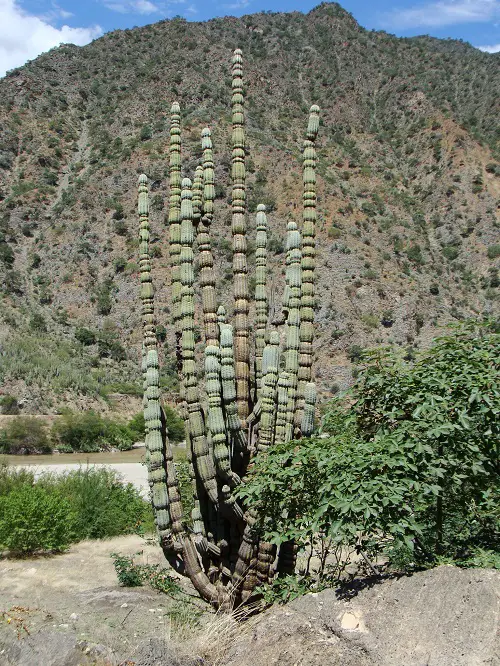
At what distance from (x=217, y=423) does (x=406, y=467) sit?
1949mm

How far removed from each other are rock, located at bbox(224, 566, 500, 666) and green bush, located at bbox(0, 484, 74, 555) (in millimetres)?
7171

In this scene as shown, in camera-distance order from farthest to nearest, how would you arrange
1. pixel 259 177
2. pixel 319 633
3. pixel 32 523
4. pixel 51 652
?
pixel 259 177
pixel 32 523
pixel 51 652
pixel 319 633

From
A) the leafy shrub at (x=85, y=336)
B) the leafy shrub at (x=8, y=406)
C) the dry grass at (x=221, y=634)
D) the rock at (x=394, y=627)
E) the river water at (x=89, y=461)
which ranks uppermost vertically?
the rock at (x=394, y=627)

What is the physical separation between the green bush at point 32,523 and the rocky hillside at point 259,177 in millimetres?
22054

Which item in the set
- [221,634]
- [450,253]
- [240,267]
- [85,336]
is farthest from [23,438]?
[450,253]

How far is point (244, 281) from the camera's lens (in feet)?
22.9

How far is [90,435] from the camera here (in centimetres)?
3058

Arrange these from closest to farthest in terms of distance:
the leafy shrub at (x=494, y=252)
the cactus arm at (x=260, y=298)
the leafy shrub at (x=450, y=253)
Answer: the cactus arm at (x=260, y=298), the leafy shrub at (x=494, y=252), the leafy shrub at (x=450, y=253)

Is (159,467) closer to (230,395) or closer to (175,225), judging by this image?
(230,395)

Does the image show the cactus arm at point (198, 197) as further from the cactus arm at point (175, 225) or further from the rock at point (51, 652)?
the rock at point (51, 652)

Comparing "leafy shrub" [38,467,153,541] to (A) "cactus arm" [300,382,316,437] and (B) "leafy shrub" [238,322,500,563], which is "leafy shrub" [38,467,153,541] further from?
(B) "leafy shrub" [238,322,500,563]

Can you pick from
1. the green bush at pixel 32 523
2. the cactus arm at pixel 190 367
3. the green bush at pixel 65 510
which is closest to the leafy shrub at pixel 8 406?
the green bush at pixel 65 510

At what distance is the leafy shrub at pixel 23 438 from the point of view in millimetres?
28531

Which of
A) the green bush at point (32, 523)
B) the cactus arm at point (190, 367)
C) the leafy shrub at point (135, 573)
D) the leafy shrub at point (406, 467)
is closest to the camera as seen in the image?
the leafy shrub at point (406, 467)
